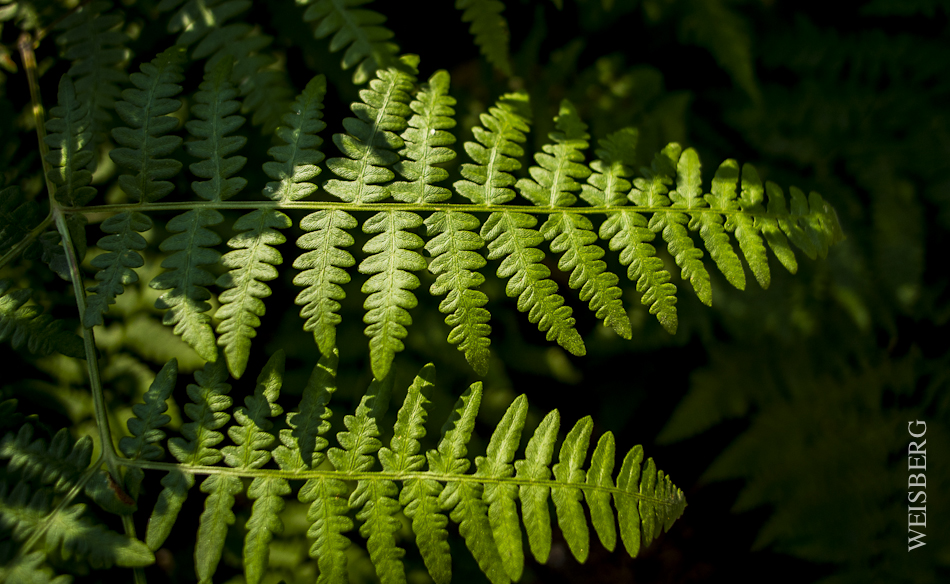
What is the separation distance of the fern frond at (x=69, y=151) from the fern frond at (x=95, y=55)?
13 cm

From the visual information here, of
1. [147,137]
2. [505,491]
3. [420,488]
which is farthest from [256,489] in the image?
[147,137]

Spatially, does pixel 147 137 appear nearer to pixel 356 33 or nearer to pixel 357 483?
pixel 356 33

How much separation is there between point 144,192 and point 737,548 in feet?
9.92

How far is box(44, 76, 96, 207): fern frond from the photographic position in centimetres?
138

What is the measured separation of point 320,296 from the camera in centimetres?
124

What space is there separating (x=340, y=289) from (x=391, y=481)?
0.51 meters

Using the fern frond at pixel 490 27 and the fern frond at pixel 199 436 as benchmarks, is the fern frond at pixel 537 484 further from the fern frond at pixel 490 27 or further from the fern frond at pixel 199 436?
the fern frond at pixel 490 27

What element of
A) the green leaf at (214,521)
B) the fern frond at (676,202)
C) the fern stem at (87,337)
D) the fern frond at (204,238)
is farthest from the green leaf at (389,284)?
the fern stem at (87,337)

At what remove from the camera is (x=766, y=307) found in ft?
7.79

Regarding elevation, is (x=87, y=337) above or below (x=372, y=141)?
below

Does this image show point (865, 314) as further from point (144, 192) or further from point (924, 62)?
point (144, 192)

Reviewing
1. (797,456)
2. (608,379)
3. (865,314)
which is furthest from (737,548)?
(865,314)

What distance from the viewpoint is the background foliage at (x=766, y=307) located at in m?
2.17

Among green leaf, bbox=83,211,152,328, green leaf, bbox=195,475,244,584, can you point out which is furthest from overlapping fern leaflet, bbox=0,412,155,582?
green leaf, bbox=83,211,152,328
